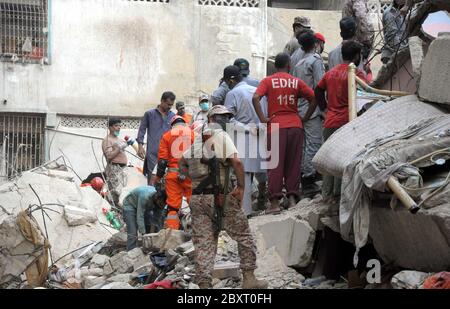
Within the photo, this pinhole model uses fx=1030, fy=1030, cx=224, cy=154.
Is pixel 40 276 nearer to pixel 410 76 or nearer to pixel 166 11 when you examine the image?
pixel 410 76

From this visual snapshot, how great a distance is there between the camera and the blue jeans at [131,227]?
39.0 ft

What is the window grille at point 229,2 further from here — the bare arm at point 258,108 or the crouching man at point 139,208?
the bare arm at point 258,108

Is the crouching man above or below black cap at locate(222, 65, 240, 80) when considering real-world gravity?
below

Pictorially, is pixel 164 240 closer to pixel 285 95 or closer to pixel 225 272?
pixel 225 272

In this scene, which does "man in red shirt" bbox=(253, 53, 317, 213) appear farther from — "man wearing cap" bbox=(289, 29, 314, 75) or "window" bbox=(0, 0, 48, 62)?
"window" bbox=(0, 0, 48, 62)

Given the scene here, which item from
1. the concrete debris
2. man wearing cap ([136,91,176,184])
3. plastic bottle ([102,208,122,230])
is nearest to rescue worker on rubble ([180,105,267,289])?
the concrete debris

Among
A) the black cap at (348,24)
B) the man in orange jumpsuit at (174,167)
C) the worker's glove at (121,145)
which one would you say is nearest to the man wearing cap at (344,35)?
the black cap at (348,24)

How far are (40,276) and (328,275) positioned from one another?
11.2ft

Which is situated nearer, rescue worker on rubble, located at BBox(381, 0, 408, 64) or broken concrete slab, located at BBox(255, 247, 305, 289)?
broken concrete slab, located at BBox(255, 247, 305, 289)

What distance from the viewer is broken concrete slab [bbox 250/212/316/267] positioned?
33.4 feet

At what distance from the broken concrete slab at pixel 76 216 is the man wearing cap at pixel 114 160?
4.08 feet

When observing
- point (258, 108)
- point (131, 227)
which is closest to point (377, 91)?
point (258, 108)

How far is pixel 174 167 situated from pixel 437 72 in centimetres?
351
